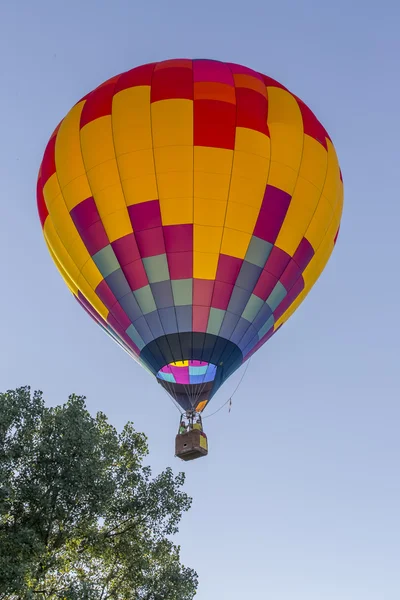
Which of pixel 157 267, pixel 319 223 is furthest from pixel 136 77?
pixel 319 223

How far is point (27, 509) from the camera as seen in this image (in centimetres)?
1997

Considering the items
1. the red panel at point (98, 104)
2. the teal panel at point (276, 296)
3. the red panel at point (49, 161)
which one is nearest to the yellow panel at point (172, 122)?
the red panel at point (98, 104)

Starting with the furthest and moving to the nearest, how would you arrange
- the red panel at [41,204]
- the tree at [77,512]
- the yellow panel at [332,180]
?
the red panel at [41,204] → the yellow panel at [332,180] → the tree at [77,512]

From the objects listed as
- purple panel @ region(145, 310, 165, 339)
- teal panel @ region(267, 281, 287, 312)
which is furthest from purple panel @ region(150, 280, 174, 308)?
teal panel @ region(267, 281, 287, 312)

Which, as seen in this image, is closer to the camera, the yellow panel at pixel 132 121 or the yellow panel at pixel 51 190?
the yellow panel at pixel 132 121

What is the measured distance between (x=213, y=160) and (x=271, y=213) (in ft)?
6.79

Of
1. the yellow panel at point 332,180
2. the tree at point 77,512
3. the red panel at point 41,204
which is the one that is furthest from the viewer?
the red panel at point 41,204

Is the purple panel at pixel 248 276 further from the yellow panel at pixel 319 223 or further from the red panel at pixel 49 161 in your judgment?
the red panel at pixel 49 161

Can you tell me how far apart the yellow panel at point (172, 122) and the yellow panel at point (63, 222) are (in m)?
3.23

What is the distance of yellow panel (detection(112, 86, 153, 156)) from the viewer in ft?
69.5

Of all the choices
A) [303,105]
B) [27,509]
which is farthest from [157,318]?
[303,105]

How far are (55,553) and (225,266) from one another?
842 centimetres

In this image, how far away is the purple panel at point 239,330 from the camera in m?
21.4

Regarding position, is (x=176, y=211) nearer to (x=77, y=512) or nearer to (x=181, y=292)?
(x=181, y=292)
